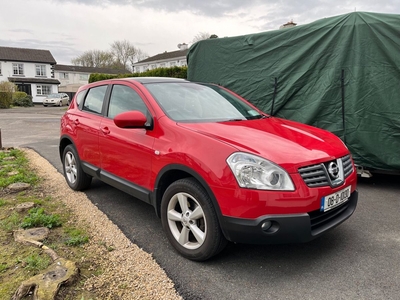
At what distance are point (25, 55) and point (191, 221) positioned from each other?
52.7 m

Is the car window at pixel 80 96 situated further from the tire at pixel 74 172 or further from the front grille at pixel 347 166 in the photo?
the front grille at pixel 347 166

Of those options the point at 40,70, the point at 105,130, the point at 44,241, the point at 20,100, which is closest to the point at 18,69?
Answer: the point at 40,70

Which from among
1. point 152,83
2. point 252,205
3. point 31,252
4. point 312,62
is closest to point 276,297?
point 252,205

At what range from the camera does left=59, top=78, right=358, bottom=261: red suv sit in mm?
2385

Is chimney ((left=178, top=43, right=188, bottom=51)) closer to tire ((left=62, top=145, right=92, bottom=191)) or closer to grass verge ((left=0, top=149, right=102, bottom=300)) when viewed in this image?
tire ((left=62, top=145, right=92, bottom=191))

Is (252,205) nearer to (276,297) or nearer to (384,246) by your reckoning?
(276,297)

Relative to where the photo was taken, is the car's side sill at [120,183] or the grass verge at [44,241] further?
the car's side sill at [120,183]

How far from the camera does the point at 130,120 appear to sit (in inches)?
120

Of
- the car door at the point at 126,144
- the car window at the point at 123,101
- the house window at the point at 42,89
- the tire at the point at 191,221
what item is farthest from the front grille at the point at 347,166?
the house window at the point at 42,89

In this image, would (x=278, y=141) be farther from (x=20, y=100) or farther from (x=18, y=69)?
(x=18, y=69)

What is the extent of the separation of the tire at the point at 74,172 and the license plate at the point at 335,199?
11.2 feet

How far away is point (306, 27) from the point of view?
5.58 m

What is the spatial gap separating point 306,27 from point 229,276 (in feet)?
15.5

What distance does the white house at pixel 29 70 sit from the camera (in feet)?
145
